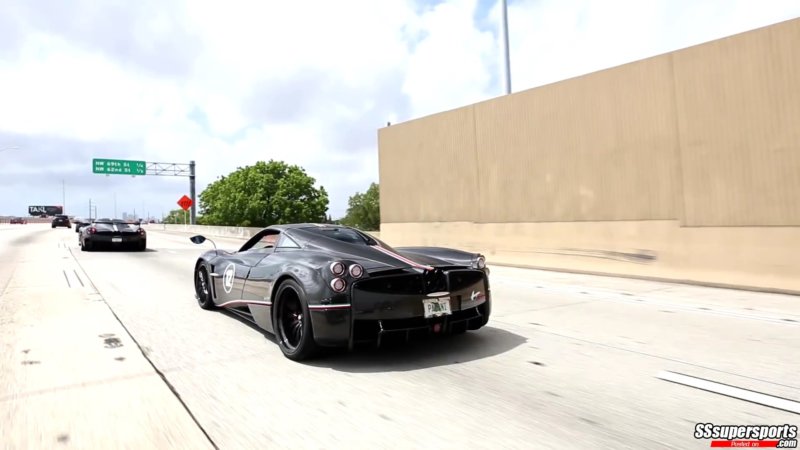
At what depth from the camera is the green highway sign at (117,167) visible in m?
54.5

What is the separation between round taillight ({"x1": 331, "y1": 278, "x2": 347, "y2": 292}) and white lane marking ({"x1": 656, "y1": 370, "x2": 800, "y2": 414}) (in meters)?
2.61

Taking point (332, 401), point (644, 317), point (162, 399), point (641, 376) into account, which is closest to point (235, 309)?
point (162, 399)

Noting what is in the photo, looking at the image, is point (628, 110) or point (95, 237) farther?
point (95, 237)

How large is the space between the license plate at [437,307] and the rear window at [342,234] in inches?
47.2

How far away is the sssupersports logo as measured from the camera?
2715 millimetres

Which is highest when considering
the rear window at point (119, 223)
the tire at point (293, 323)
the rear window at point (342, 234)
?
the rear window at point (119, 223)

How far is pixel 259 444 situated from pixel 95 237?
17.5m

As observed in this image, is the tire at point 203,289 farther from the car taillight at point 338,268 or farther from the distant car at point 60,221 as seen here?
the distant car at point 60,221

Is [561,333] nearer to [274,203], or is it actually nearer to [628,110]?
[628,110]

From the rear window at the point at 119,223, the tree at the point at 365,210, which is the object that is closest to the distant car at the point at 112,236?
the rear window at the point at 119,223

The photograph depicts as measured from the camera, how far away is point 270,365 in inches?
165

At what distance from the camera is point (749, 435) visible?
9.22 ft

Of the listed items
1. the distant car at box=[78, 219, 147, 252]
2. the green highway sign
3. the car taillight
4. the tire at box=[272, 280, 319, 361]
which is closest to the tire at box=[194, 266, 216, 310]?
the tire at box=[272, 280, 319, 361]

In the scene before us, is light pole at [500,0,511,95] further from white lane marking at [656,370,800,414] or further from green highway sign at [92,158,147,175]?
green highway sign at [92,158,147,175]
